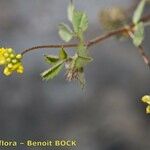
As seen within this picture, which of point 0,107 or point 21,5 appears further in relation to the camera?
point 21,5

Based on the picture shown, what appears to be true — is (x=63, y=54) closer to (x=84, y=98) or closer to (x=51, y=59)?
(x=51, y=59)

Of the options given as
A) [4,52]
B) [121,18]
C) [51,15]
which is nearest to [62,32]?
[4,52]

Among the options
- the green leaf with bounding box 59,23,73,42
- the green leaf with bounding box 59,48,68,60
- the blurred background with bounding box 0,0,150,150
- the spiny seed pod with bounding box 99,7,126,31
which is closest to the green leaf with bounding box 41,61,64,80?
the green leaf with bounding box 59,48,68,60

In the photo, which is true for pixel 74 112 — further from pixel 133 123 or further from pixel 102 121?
pixel 133 123

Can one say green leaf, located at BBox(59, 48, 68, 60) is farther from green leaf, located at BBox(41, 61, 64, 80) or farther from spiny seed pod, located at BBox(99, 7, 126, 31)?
spiny seed pod, located at BBox(99, 7, 126, 31)

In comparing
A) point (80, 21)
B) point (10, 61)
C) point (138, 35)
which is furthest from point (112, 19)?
point (10, 61)

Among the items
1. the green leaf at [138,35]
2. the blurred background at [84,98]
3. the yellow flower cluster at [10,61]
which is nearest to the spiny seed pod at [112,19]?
the blurred background at [84,98]
